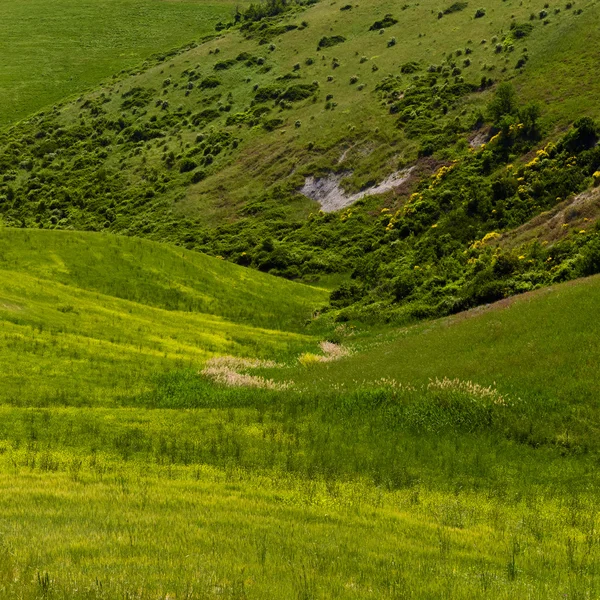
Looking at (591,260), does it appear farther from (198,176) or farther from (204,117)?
(204,117)

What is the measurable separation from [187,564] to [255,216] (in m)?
89.1

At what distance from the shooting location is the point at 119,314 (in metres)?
40.8

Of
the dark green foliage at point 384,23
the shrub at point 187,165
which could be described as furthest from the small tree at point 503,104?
Answer: the dark green foliage at point 384,23

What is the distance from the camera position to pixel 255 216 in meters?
95.8

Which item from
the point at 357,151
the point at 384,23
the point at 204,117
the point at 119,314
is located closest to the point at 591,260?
the point at 119,314

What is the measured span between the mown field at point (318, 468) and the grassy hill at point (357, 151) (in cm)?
1810

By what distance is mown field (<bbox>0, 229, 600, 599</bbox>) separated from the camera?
8.58 metres

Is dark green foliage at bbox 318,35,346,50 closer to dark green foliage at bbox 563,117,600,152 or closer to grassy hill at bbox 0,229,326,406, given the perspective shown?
dark green foliage at bbox 563,117,600,152

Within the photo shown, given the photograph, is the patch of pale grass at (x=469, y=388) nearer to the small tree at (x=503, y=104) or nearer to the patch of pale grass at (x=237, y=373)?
the patch of pale grass at (x=237, y=373)

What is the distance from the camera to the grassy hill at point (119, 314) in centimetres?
2570

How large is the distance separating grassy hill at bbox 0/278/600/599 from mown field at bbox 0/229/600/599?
0.06 metres

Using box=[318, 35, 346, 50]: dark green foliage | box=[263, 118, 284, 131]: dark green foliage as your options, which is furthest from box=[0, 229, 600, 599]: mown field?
box=[318, 35, 346, 50]: dark green foliage

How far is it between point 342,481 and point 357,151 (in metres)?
88.9

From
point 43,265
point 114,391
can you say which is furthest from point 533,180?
point 114,391
